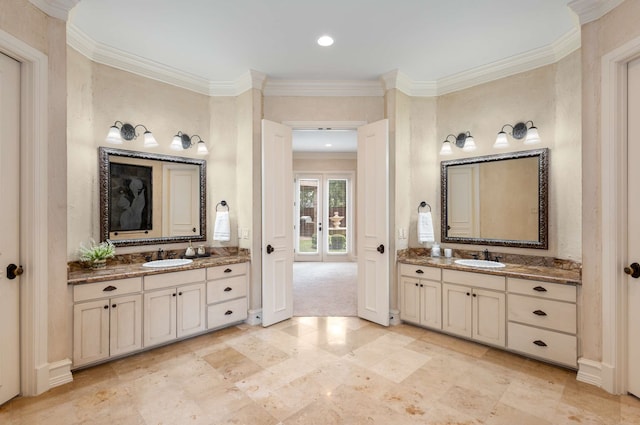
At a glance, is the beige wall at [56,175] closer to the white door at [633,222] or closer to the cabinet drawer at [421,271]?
the cabinet drawer at [421,271]

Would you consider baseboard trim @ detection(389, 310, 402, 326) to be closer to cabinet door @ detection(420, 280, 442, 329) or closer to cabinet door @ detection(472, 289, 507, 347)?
cabinet door @ detection(420, 280, 442, 329)

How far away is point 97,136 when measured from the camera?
9.99 ft

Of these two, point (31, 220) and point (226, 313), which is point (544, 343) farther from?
point (31, 220)

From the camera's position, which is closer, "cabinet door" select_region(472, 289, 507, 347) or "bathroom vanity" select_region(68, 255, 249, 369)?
"bathroom vanity" select_region(68, 255, 249, 369)

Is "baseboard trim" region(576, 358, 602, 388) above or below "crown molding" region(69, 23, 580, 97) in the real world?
below

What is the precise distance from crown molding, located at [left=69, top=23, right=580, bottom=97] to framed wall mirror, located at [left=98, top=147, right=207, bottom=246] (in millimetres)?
932

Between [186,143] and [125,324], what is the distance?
2.08m

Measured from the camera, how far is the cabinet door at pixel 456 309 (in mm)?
3133

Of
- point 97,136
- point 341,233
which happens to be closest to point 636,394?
point 97,136

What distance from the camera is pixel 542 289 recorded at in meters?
2.67

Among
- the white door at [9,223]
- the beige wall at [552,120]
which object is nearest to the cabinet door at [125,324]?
the white door at [9,223]

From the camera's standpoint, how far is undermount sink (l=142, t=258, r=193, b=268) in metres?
3.16

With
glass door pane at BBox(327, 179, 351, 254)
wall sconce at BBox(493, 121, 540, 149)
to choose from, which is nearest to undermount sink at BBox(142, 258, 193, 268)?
wall sconce at BBox(493, 121, 540, 149)

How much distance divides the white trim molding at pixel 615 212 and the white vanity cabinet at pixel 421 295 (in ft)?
4.52
